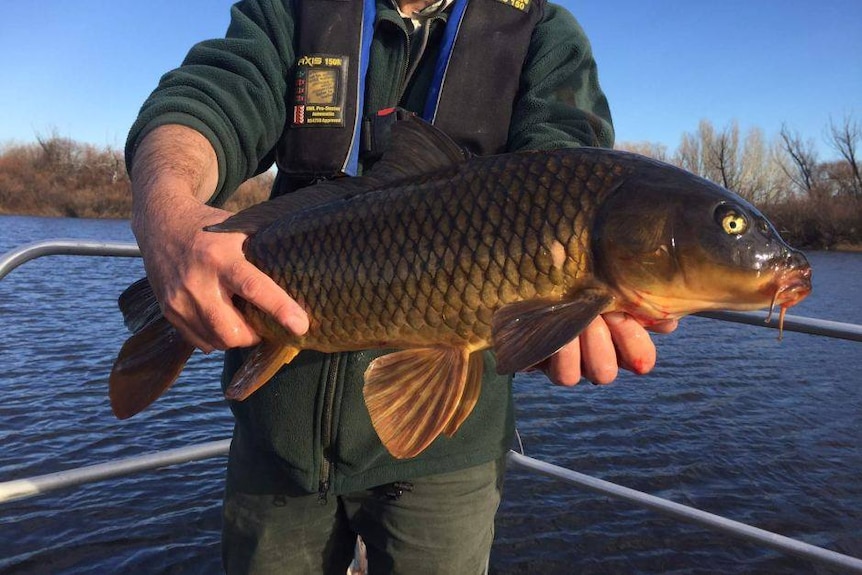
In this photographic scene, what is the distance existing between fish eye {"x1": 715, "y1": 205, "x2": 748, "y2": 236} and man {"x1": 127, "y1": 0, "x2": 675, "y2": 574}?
53 cm

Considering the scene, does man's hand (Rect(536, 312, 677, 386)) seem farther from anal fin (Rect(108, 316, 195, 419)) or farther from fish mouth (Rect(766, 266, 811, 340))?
anal fin (Rect(108, 316, 195, 419))

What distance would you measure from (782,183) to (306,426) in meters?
57.4

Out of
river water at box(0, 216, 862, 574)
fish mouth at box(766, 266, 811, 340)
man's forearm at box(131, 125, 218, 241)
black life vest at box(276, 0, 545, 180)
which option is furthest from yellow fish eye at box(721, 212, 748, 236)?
river water at box(0, 216, 862, 574)

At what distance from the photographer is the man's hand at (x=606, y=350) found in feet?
5.41

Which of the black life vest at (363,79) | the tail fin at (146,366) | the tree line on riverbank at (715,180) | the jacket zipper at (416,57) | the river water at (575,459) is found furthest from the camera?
the tree line on riverbank at (715,180)

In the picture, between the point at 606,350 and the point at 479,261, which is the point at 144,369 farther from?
the point at 606,350

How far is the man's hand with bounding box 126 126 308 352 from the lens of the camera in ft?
5.13

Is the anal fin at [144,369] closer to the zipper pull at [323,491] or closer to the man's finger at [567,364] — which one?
the zipper pull at [323,491]

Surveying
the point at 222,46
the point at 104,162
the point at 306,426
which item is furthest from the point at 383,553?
the point at 104,162

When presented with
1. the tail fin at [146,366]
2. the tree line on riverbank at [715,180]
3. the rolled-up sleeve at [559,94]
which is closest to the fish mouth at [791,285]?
the rolled-up sleeve at [559,94]

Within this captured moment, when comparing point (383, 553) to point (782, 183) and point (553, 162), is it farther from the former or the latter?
point (782, 183)

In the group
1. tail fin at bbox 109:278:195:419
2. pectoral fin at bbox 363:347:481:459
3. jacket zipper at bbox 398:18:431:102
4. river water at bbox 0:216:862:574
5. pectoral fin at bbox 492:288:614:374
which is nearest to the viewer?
pectoral fin at bbox 492:288:614:374

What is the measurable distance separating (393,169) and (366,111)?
66cm

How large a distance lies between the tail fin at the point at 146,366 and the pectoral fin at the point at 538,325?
97 cm
